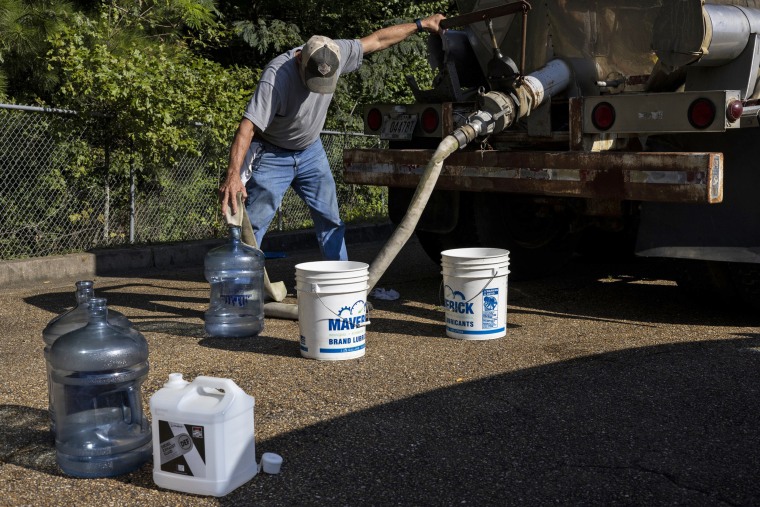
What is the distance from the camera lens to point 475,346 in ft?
18.4

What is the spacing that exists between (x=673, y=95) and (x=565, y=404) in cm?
220

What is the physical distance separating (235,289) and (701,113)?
9.90 feet

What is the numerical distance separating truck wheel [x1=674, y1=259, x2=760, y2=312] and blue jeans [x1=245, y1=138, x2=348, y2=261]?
231 cm

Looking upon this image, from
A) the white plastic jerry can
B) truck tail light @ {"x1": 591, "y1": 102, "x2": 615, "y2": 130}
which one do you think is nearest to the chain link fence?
truck tail light @ {"x1": 591, "y1": 102, "x2": 615, "y2": 130}

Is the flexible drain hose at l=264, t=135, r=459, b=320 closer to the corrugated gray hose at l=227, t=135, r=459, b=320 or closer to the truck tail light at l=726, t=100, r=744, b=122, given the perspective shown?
the corrugated gray hose at l=227, t=135, r=459, b=320

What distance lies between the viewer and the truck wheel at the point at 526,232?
24.2ft

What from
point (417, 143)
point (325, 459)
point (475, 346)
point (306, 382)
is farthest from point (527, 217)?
point (325, 459)

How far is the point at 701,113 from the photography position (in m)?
5.56

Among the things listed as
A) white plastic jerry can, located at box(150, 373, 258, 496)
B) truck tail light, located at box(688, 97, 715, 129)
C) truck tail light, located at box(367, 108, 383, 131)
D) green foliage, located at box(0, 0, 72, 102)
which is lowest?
white plastic jerry can, located at box(150, 373, 258, 496)

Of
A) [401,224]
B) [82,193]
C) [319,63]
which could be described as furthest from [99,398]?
[82,193]

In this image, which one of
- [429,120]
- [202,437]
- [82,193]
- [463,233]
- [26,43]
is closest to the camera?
[202,437]

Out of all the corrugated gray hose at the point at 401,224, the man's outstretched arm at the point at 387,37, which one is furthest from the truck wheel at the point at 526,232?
the man's outstretched arm at the point at 387,37

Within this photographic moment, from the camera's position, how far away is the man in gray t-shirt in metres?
6.04

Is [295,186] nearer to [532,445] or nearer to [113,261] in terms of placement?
[113,261]
